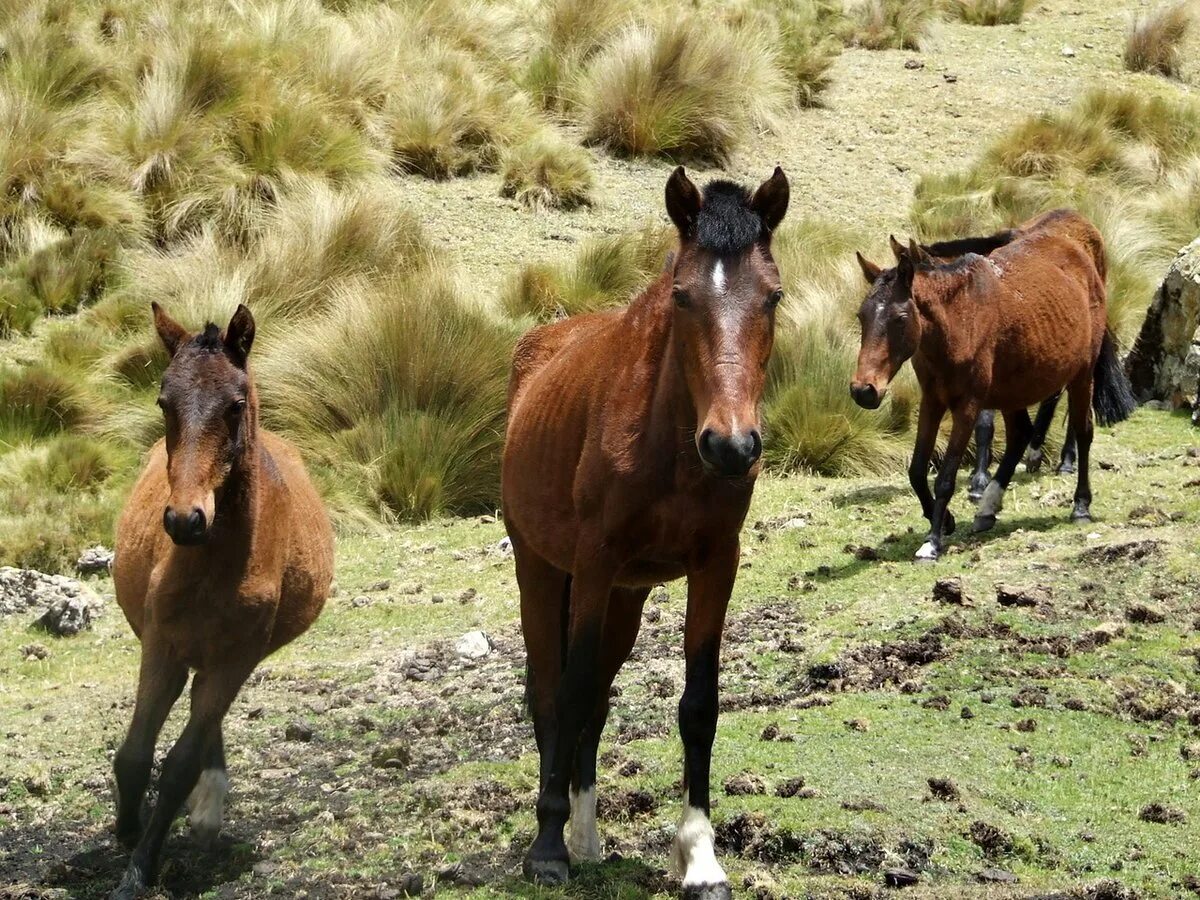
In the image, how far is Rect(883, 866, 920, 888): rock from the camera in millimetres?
4668

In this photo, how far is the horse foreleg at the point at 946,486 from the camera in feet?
29.3

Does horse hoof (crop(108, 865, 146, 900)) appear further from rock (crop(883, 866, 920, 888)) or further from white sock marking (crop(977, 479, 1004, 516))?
white sock marking (crop(977, 479, 1004, 516))

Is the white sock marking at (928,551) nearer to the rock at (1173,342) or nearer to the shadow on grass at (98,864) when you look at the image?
the rock at (1173,342)

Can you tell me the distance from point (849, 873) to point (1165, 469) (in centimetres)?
Result: 685

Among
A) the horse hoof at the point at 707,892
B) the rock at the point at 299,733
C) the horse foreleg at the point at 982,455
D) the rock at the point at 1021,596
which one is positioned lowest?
the horse foreleg at the point at 982,455

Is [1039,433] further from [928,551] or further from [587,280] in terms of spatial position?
[587,280]

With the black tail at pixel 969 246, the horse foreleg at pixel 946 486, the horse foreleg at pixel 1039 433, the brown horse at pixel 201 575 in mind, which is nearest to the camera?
the brown horse at pixel 201 575

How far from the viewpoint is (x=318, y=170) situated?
1478cm

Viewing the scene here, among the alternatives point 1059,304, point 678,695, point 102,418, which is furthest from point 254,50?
point 678,695

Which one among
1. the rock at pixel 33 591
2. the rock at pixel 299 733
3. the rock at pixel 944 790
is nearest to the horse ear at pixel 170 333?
the rock at pixel 299 733

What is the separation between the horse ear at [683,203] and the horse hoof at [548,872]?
1.93m

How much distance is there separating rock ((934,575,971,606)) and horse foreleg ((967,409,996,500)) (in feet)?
9.82

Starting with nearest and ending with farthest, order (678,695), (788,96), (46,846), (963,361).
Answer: (46,846) → (678,695) → (963,361) → (788,96)

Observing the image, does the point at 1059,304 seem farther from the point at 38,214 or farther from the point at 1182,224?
the point at 38,214
